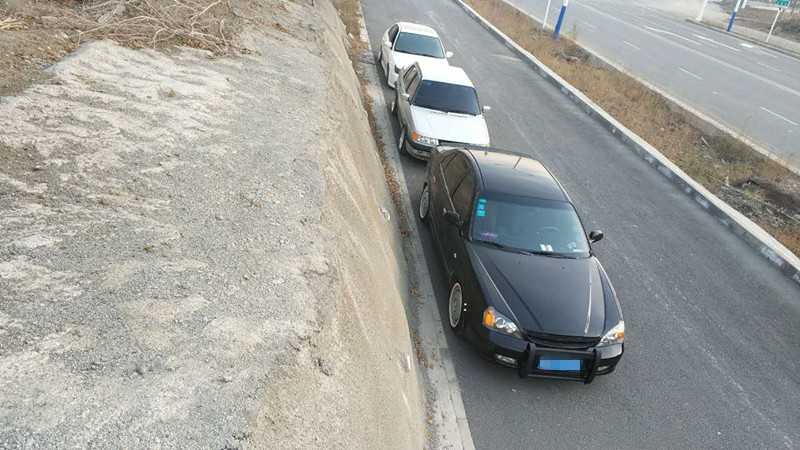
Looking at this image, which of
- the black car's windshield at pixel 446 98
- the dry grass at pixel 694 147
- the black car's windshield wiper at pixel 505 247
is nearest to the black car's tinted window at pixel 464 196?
the black car's windshield wiper at pixel 505 247

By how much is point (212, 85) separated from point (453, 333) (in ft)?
16.0

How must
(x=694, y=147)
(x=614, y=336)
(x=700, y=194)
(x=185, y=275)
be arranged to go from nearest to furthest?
1. (x=185, y=275)
2. (x=614, y=336)
3. (x=700, y=194)
4. (x=694, y=147)

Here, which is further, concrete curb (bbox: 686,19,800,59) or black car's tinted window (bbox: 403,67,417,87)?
concrete curb (bbox: 686,19,800,59)

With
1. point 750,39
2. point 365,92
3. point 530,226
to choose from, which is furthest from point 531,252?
point 750,39

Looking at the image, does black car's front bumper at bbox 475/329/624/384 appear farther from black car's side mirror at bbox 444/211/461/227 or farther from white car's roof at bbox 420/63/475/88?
white car's roof at bbox 420/63/475/88

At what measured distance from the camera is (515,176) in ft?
23.7

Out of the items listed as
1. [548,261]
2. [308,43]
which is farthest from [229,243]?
[308,43]

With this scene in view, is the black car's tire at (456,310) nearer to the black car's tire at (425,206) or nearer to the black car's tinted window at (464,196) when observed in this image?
the black car's tinted window at (464,196)

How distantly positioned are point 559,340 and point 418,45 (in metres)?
11.4

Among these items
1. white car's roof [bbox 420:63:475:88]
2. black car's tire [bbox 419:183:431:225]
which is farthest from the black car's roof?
white car's roof [bbox 420:63:475:88]

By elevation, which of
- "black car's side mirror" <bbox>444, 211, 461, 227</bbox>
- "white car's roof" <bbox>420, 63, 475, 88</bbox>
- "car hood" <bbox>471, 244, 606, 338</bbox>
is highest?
"white car's roof" <bbox>420, 63, 475, 88</bbox>

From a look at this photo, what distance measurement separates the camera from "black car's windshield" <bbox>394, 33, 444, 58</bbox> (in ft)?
47.8

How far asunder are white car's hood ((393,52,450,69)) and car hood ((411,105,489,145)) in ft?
10.8

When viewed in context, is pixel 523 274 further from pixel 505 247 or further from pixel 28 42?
pixel 28 42
